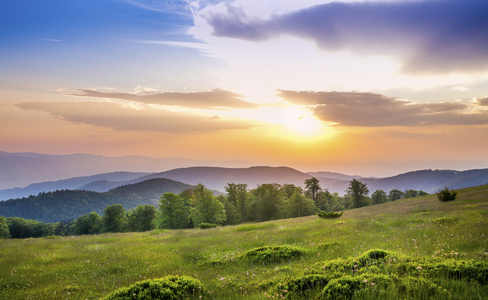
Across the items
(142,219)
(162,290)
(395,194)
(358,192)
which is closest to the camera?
(162,290)

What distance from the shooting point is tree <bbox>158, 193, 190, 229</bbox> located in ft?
198

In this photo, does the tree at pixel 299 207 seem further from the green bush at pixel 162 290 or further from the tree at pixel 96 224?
the green bush at pixel 162 290

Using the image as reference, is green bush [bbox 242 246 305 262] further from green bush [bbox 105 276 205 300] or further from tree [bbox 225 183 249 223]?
tree [bbox 225 183 249 223]

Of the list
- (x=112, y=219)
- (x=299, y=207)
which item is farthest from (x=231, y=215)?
(x=112, y=219)

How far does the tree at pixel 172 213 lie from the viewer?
198ft

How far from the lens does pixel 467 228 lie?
885 cm

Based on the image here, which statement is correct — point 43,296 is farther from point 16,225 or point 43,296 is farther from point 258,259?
point 16,225

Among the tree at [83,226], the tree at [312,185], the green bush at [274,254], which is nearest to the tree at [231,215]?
the tree at [312,185]

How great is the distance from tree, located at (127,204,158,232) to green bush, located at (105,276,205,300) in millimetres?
70370

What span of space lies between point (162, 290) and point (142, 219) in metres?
73.3

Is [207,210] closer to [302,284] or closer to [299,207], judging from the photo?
[299,207]

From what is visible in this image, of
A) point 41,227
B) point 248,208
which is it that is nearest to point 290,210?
point 248,208

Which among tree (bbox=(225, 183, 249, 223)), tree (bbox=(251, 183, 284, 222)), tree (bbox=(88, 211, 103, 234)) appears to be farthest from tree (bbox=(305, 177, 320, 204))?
tree (bbox=(88, 211, 103, 234))

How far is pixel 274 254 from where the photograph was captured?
26.3 ft
